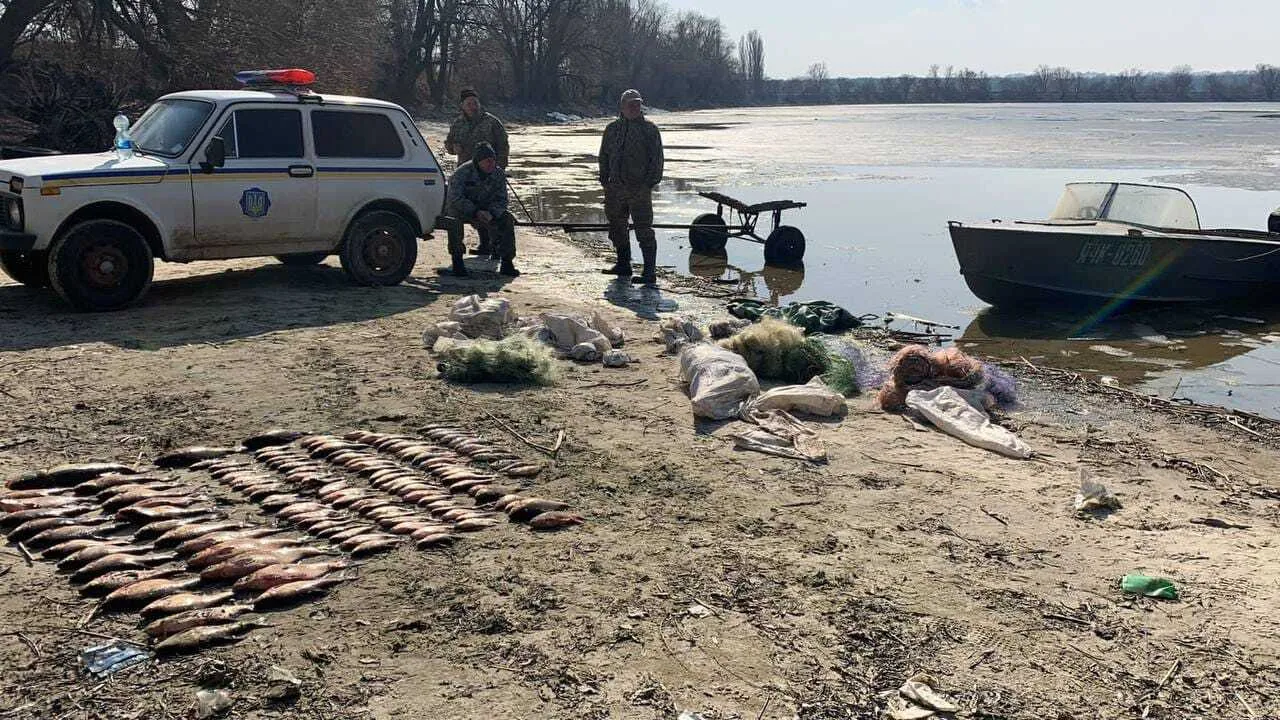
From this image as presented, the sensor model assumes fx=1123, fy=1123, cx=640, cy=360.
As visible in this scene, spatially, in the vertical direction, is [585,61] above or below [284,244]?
above

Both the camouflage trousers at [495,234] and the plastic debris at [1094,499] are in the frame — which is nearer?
the plastic debris at [1094,499]

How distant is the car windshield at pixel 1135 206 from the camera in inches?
598

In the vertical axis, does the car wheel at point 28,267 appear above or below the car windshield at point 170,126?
below

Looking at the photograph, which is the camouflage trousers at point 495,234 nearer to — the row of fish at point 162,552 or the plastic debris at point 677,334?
the plastic debris at point 677,334

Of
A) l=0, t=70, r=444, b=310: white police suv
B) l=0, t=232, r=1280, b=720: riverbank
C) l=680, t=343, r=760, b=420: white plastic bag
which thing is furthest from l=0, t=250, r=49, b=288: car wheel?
l=680, t=343, r=760, b=420: white plastic bag

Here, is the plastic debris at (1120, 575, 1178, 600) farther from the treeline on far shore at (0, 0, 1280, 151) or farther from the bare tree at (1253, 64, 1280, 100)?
the bare tree at (1253, 64, 1280, 100)

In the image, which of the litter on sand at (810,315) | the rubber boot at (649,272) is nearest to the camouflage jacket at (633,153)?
the rubber boot at (649,272)

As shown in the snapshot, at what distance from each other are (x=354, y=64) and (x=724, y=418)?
27785 mm

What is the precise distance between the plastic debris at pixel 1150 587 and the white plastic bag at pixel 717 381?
3272 millimetres

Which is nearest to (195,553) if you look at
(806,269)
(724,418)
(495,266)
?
→ (724,418)

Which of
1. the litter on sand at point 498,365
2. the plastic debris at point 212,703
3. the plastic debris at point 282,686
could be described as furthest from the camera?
the litter on sand at point 498,365

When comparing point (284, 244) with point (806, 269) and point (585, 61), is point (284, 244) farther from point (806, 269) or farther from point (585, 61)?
point (585, 61)

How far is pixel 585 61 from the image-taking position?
9188 centimetres

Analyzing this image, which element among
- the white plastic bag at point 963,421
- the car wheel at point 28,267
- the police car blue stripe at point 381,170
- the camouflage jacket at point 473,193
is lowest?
the white plastic bag at point 963,421
